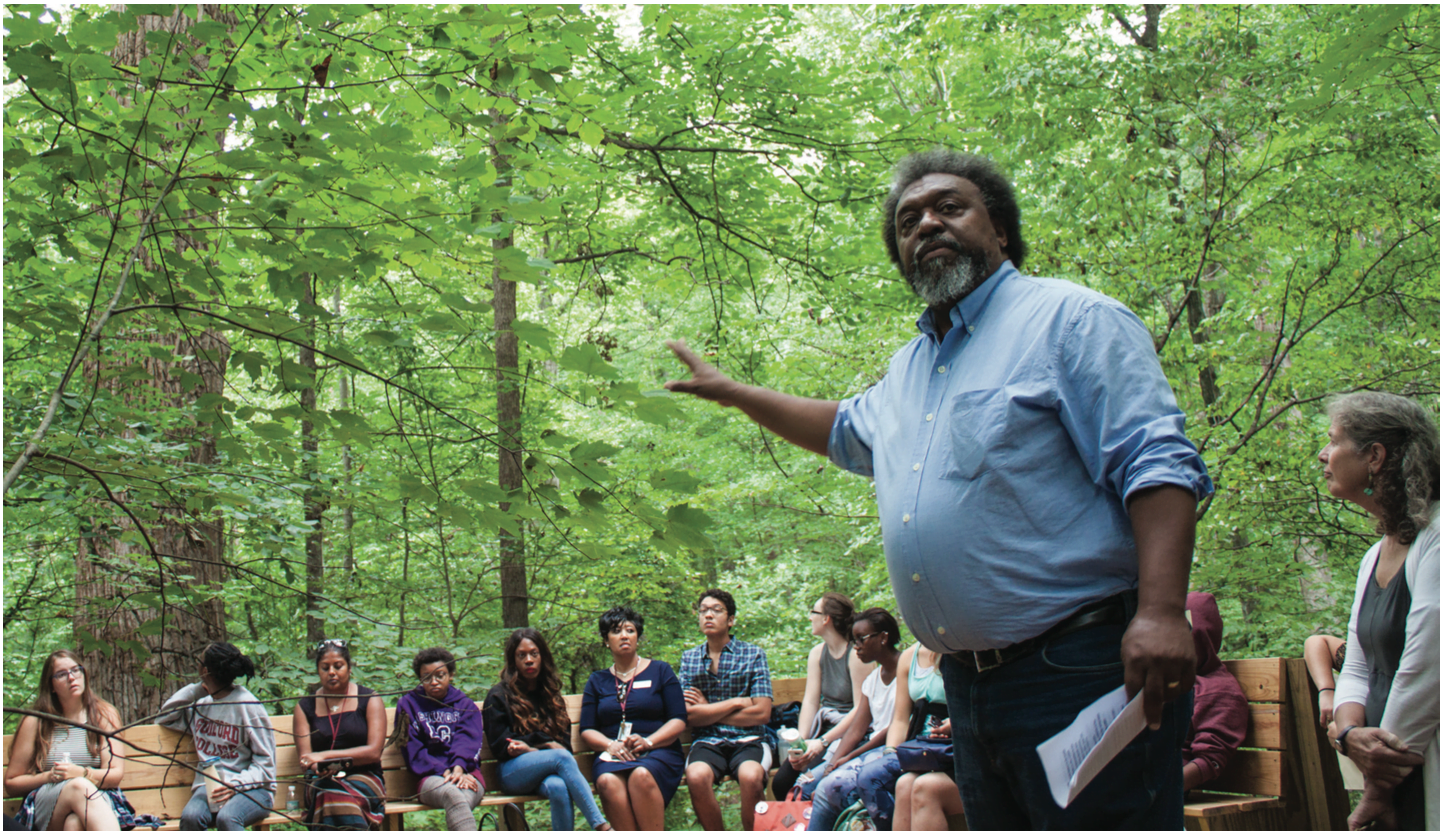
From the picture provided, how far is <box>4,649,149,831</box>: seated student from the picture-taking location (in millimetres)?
4410

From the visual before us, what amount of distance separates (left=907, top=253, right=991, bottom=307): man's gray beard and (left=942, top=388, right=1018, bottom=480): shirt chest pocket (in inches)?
10.1

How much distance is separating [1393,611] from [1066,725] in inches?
74.6

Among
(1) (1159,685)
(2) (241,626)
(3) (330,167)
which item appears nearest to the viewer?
(1) (1159,685)

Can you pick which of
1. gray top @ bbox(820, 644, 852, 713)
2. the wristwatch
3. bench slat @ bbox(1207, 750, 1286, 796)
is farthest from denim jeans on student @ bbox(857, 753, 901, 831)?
the wristwatch

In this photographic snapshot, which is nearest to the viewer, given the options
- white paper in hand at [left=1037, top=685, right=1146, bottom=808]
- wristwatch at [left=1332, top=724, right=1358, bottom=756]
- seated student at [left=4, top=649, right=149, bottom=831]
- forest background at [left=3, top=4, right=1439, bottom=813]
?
white paper in hand at [left=1037, top=685, right=1146, bottom=808]

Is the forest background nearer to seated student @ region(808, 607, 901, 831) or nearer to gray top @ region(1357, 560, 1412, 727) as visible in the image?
seated student @ region(808, 607, 901, 831)

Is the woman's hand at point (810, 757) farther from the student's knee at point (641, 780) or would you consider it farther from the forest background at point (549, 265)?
the forest background at point (549, 265)

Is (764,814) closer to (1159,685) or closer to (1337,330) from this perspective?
(1159,685)

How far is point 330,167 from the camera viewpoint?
238 centimetres

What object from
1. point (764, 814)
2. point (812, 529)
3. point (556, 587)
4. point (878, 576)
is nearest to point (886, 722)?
point (764, 814)

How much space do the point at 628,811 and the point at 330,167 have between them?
4.20m

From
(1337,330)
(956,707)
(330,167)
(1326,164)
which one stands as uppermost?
(1326,164)

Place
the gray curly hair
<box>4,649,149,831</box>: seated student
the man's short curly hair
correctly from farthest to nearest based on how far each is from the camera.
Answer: <box>4,649,149,831</box>: seated student < the gray curly hair < the man's short curly hair

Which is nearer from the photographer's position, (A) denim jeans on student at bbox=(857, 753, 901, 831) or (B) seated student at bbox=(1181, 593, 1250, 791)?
(B) seated student at bbox=(1181, 593, 1250, 791)
